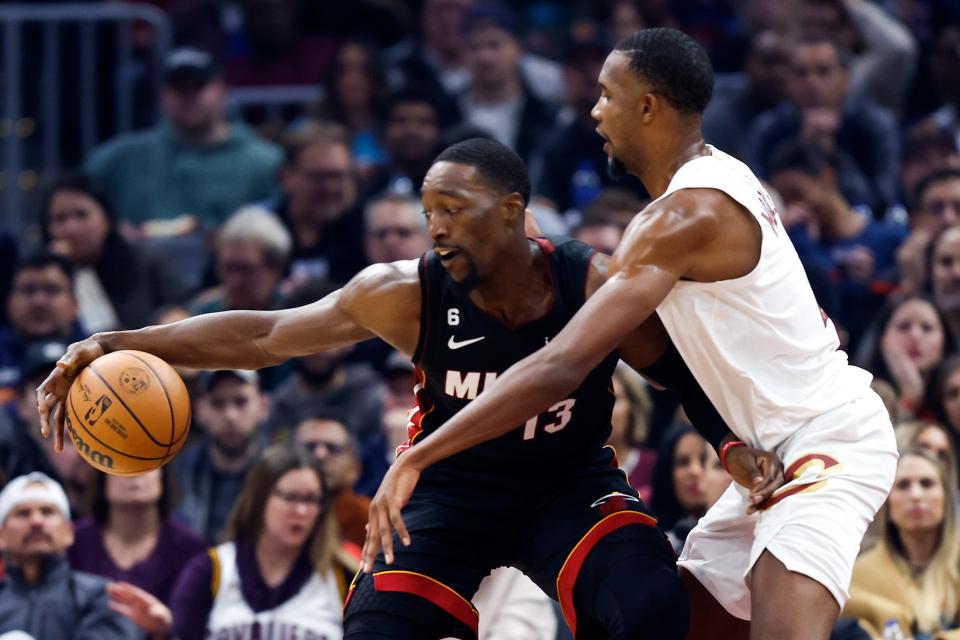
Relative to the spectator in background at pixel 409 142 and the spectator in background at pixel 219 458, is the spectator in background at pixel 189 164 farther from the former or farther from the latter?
the spectator in background at pixel 219 458

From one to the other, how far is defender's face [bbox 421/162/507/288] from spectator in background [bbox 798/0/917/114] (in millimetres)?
6635

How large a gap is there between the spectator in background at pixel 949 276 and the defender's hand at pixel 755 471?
416cm

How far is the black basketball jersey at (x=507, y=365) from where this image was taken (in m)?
5.11

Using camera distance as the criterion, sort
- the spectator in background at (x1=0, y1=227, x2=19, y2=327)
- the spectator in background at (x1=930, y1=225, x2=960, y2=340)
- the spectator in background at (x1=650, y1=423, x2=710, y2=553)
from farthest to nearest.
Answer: the spectator in background at (x1=0, y1=227, x2=19, y2=327), the spectator in background at (x1=930, y1=225, x2=960, y2=340), the spectator in background at (x1=650, y1=423, x2=710, y2=553)

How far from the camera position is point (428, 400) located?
208 inches

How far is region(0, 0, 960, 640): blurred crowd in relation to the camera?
7215 mm

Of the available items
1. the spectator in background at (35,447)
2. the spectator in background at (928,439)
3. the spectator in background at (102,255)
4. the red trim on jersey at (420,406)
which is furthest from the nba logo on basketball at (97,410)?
the spectator in background at (102,255)

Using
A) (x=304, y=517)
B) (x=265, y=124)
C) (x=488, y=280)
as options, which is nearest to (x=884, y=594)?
(x=304, y=517)

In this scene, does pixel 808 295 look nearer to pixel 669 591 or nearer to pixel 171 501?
pixel 669 591

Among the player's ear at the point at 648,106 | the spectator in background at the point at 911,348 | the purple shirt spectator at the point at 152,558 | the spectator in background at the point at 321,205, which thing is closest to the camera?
the player's ear at the point at 648,106

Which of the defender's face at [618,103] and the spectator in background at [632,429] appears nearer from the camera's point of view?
the defender's face at [618,103]

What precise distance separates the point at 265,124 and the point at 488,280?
21.3 ft

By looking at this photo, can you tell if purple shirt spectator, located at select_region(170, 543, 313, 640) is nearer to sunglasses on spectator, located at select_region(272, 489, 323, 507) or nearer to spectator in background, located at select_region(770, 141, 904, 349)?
sunglasses on spectator, located at select_region(272, 489, 323, 507)

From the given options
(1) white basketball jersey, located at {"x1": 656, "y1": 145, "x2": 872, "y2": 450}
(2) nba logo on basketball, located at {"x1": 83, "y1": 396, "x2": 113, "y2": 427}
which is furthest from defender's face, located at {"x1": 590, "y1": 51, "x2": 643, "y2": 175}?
(2) nba logo on basketball, located at {"x1": 83, "y1": 396, "x2": 113, "y2": 427}
